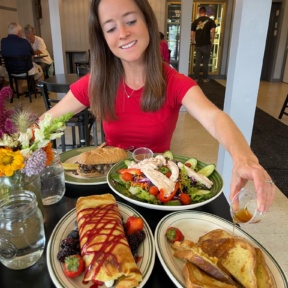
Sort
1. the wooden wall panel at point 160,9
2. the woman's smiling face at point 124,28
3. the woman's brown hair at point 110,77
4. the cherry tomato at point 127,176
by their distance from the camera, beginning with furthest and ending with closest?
the wooden wall panel at point 160,9
the woman's brown hair at point 110,77
the woman's smiling face at point 124,28
the cherry tomato at point 127,176

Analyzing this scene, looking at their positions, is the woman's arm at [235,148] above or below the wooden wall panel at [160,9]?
below

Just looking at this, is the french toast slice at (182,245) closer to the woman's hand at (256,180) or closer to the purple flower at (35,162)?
the woman's hand at (256,180)

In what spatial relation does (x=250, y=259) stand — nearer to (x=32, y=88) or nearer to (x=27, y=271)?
(x=27, y=271)

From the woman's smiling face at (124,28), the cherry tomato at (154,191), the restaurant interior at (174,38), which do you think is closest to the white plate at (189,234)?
the cherry tomato at (154,191)

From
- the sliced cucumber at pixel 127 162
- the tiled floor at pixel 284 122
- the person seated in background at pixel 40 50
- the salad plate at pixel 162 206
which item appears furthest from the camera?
the person seated in background at pixel 40 50

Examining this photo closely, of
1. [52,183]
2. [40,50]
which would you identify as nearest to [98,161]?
[52,183]

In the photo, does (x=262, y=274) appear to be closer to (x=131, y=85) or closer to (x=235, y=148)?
(x=235, y=148)

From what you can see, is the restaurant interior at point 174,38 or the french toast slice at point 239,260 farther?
the restaurant interior at point 174,38

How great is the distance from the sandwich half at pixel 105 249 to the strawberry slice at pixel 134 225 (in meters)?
0.04

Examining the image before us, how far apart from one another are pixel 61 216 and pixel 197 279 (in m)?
0.50

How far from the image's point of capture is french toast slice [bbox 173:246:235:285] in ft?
1.98

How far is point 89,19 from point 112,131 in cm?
60

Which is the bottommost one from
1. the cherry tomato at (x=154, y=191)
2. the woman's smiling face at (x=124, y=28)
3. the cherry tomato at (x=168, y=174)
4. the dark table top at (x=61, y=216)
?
the dark table top at (x=61, y=216)

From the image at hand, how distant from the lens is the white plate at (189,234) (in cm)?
64
